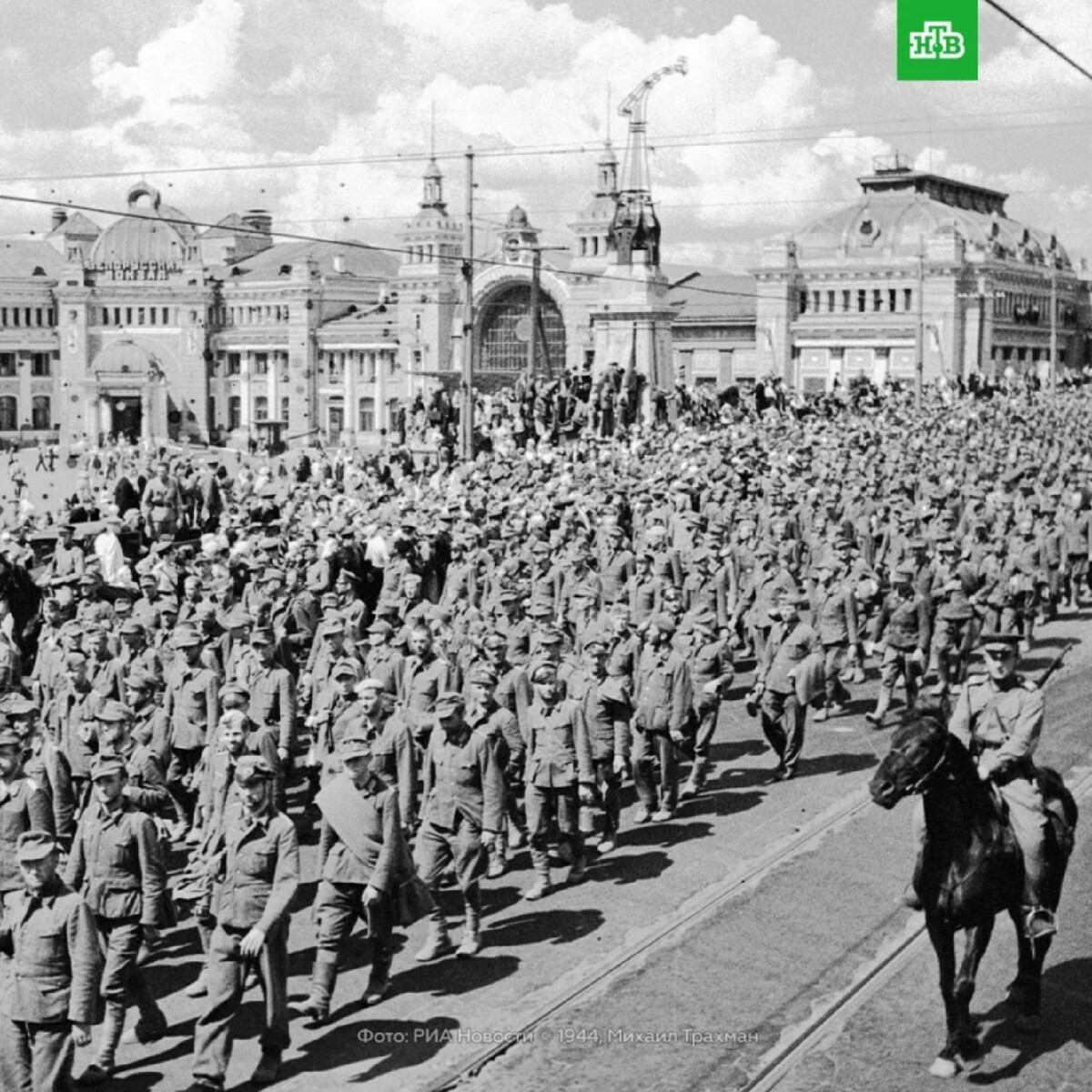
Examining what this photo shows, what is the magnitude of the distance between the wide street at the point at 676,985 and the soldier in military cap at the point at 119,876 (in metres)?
0.51

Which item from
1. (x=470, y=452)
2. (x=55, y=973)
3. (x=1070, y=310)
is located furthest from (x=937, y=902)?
(x=1070, y=310)

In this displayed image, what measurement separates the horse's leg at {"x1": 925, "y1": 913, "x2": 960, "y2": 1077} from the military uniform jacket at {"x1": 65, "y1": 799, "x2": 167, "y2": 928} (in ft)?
12.9

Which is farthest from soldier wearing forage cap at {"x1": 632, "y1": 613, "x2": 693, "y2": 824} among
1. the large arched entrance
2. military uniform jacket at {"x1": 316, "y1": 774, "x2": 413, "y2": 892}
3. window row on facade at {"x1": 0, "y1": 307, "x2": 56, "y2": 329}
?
window row on facade at {"x1": 0, "y1": 307, "x2": 56, "y2": 329}

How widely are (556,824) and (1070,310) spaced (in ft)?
295

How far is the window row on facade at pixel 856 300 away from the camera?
8525cm

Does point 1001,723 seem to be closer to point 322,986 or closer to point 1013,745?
point 1013,745

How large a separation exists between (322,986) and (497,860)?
3.03 meters

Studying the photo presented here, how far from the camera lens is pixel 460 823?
10242 mm

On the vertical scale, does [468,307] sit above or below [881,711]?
above

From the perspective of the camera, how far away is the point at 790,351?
87438 mm

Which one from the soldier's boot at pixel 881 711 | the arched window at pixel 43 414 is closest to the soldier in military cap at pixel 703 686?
the soldier's boot at pixel 881 711

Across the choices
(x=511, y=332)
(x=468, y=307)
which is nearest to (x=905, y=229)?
(x=511, y=332)

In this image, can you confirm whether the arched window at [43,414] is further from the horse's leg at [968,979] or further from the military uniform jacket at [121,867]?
the horse's leg at [968,979]

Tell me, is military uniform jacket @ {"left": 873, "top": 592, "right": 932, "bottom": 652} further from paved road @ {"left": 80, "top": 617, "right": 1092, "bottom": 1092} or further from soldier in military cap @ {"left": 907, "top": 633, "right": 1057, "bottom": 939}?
soldier in military cap @ {"left": 907, "top": 633, "right": 1057, "bottom": 939}
